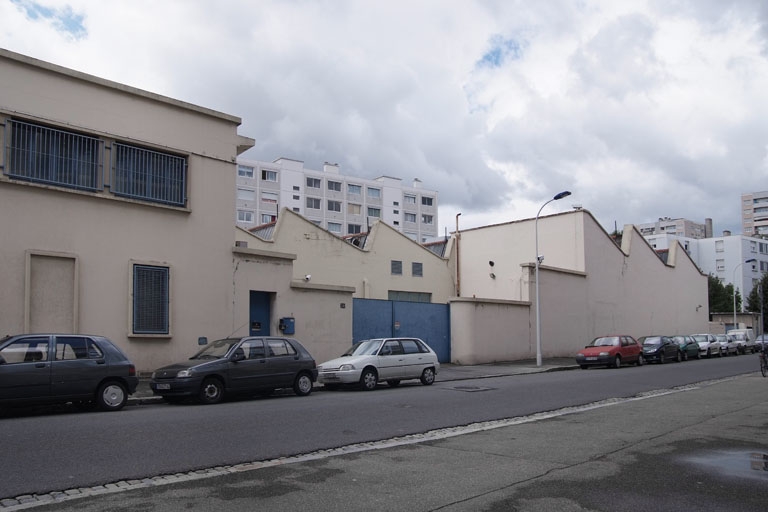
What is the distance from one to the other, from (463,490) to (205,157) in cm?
1563

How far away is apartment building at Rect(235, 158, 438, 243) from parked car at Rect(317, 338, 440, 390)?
58.4 m

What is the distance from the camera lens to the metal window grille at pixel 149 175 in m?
18.5

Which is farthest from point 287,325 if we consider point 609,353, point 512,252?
point 512,252

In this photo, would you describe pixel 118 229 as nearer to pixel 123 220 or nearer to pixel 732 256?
pixel 123 220

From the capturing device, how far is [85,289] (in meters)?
17.3

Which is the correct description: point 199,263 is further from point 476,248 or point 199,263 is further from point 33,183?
point 476,248

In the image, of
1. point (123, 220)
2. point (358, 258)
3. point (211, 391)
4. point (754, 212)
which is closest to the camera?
point (211, 391)

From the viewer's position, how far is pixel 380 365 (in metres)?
17.9

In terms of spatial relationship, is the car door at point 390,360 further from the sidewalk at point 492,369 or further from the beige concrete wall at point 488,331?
the beige concrete wall at point 488,331

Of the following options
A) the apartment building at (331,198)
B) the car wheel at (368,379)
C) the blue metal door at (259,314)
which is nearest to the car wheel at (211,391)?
the car wheel at (368,379)

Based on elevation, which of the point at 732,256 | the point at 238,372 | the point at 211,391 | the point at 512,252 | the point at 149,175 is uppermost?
the point at 732,256

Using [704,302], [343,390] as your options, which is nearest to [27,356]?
[343,390]

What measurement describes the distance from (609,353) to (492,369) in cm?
548

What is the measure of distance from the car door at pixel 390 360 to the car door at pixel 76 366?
733cm
